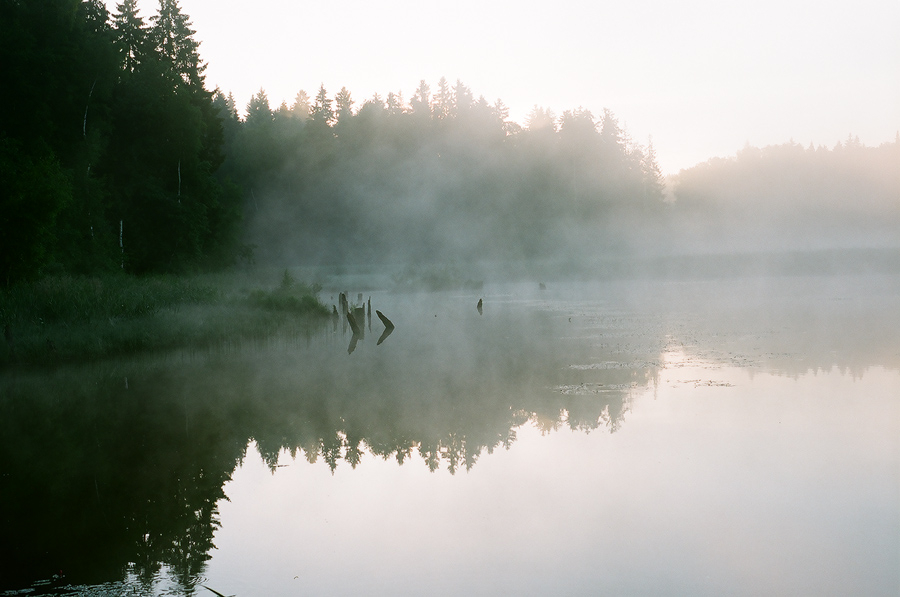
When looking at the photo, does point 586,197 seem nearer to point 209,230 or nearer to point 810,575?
point 209,230

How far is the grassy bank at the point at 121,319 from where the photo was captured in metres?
21.6

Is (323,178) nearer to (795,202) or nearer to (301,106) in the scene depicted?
(301,106)

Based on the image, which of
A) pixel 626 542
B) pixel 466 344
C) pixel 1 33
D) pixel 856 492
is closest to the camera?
pixel 626 542

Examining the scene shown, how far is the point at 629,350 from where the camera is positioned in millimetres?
24547

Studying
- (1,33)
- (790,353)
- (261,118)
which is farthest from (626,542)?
(261,118)

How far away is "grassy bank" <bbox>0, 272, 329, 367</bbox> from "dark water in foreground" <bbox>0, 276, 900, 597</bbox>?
1.36 meters

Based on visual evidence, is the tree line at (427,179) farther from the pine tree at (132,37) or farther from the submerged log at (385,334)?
the submerged log at (385,334)

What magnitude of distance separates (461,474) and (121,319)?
55.6 feet

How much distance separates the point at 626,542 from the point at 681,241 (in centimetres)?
9370

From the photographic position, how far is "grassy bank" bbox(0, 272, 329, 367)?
21609 millimetres

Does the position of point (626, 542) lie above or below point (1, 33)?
below

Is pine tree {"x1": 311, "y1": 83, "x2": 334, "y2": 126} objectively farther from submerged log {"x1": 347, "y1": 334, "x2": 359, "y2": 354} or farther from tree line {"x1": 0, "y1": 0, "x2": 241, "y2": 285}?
submerged log {"x1": 347, "y1": 334, "x2": 359, "y2": 354}

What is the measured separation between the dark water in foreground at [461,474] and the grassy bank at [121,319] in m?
1.36

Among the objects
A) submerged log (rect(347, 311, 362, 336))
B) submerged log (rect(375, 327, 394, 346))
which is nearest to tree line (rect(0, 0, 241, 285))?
submerged log (rect(347, 311, 362, 336))
